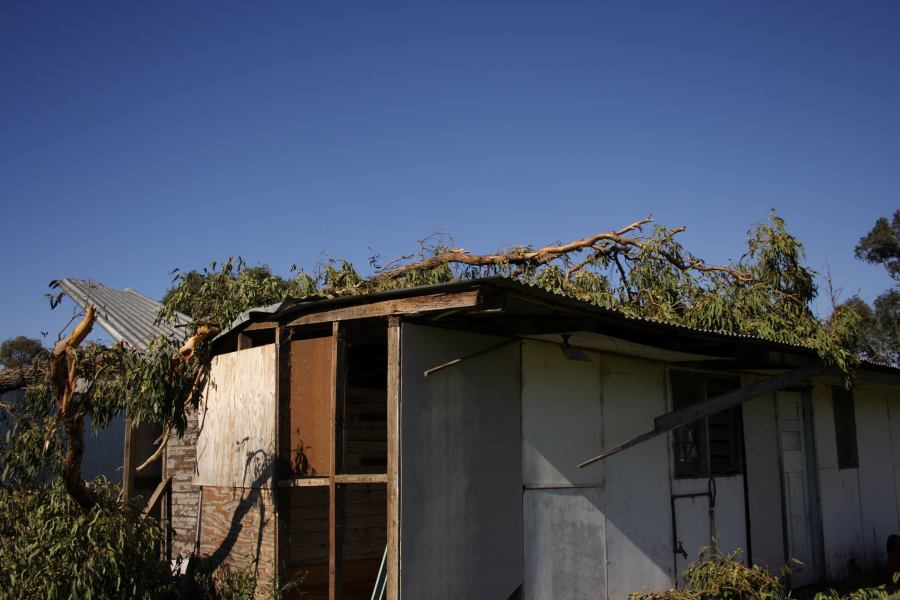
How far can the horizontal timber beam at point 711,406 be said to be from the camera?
8008mm

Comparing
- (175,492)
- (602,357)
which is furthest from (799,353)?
(175,492)

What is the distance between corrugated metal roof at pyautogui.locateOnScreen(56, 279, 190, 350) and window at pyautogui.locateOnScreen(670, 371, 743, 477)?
6.04 metres

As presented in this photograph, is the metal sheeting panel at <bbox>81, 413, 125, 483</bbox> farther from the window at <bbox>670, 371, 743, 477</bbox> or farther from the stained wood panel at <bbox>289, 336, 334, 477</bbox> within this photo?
the window at <bbox>670, 371, 743, 477</bbox>

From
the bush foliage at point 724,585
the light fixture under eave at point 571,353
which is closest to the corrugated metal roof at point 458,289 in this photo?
the light fixture under eave at point 571,353

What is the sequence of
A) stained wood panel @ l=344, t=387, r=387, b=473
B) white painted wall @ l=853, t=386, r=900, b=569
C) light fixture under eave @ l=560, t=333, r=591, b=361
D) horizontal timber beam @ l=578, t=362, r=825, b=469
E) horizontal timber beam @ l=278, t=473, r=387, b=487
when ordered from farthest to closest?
white painted wall @ l=853, t=386, r=900, b=569, stained wood panel @ l=344, t=387, r=387, b=473, horizontal timber beam @ l=578, t=362, r=825, b=469, light fixture under eave @ l=560, t=333, r=591, b=361, horizontal timber beam @ l=278, t=473, r=387, b=487

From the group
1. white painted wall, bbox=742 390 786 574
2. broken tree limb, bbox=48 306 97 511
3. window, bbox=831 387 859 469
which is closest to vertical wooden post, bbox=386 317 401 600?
broken tree limb, bbox=48 306 97 511

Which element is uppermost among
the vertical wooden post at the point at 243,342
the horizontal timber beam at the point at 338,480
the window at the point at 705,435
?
the vertical wooden post at the point at 243,342

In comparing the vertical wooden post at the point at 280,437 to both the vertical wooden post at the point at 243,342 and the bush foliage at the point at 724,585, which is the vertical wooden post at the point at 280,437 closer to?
the vertical wooden post at the point at 243,342

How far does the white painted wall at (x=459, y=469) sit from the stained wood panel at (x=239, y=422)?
176 centimetres

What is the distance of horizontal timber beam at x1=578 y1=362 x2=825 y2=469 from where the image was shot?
315 inches

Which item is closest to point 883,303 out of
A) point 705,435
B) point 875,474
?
point 875,474

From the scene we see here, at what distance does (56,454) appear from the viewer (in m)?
7.12

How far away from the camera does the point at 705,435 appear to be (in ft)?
33.6

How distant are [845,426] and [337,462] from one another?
31.0 feet
